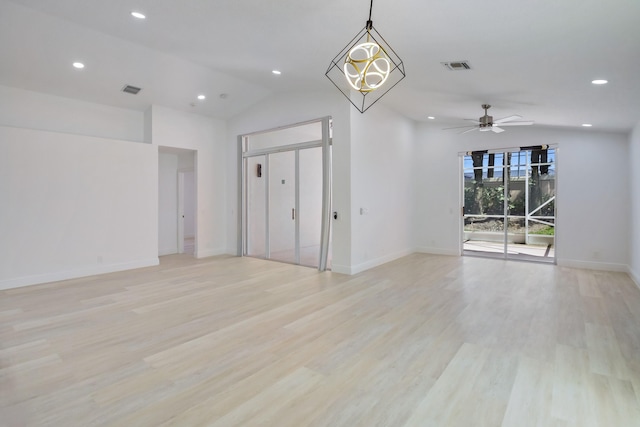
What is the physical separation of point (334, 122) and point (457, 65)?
98.1 inches

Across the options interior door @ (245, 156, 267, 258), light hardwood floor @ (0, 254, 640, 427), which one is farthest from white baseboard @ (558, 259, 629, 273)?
interior door @ (245, 156, 267, 258)

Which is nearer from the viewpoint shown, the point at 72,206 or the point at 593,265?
the point at 72,206

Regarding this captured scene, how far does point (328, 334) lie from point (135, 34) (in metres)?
4.64

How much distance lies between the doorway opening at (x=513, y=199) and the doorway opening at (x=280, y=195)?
3.72m

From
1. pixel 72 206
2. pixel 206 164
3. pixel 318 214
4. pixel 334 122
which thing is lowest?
pixel 318 214

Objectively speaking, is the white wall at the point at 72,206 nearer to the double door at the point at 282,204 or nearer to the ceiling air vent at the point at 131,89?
the ceiling air vent at the point at 131,89

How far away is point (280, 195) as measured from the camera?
7699mm

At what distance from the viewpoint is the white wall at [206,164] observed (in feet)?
23.3

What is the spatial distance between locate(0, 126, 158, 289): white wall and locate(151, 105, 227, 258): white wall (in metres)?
0.77

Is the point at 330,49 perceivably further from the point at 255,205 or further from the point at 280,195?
the point at 255,205

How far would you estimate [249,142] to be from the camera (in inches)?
310

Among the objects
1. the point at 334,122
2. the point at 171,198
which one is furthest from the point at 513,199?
the point at 171,198

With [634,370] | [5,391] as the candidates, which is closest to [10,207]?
[5,391]

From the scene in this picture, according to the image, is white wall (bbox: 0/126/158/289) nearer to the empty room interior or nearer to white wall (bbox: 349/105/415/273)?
the empty room interior
